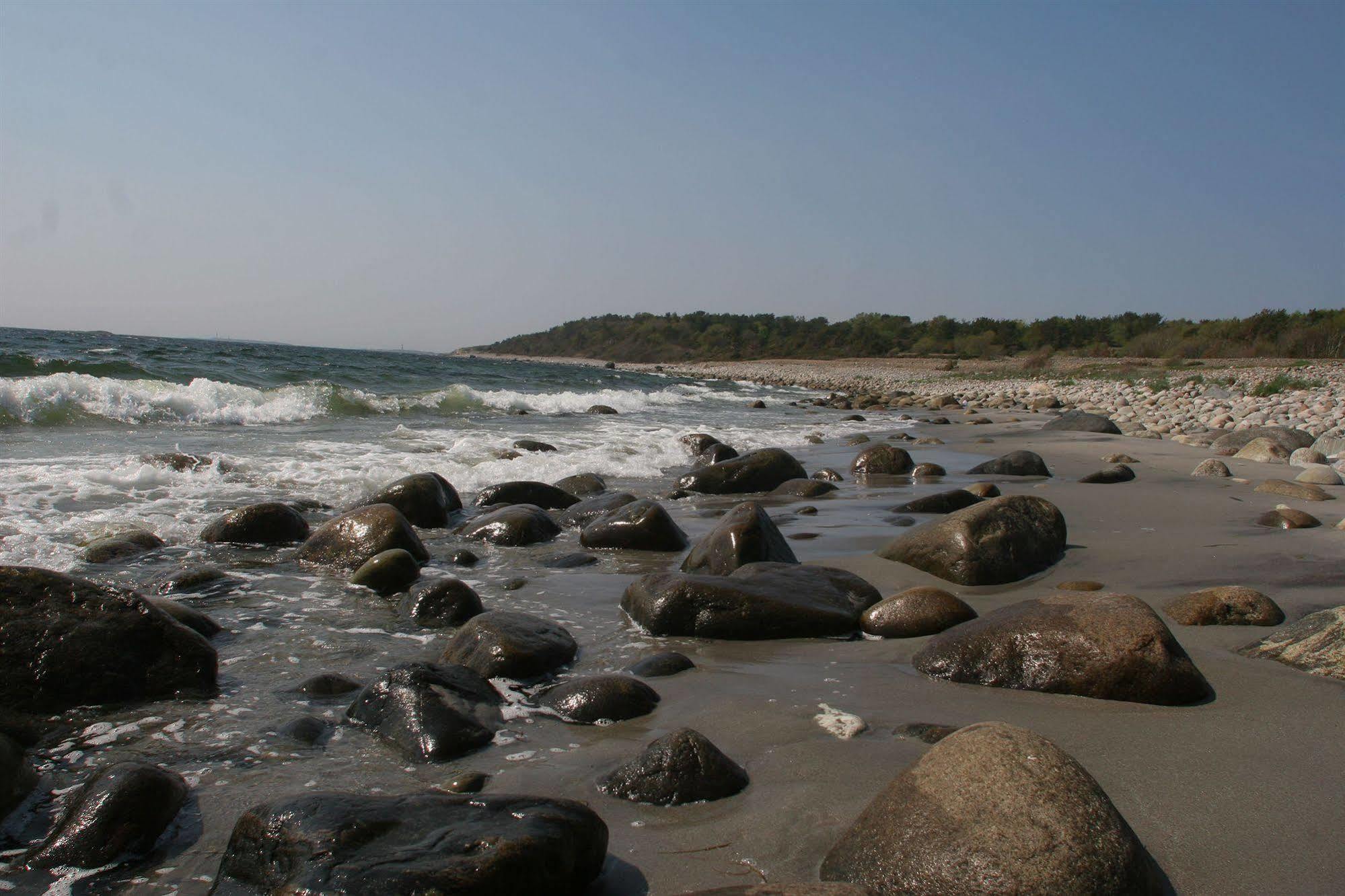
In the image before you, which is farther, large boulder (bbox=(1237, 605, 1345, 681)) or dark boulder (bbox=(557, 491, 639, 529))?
dark boulder (bbox=(557, 491, 639, 529))

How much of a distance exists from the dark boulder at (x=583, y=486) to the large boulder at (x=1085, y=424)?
28.5ft

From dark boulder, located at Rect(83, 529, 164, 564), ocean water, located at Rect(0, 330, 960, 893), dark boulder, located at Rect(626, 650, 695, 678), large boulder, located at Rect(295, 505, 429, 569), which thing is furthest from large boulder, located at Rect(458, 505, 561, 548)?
dark boulder, located at Rect(626, 650, 695, 678)

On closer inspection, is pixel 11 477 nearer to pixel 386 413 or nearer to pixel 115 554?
pixel 115 554

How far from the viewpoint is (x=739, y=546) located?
4.80 metres

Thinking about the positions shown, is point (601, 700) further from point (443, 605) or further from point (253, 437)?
point (253, 437)

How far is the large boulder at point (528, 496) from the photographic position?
24.0 ft

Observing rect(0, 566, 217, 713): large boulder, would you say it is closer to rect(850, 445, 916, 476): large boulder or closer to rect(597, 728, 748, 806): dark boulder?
rect(597, 728, 748, 806): dark boulder

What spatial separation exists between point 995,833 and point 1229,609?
96.9 inches

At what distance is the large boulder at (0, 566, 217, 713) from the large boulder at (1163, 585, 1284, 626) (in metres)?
4.09

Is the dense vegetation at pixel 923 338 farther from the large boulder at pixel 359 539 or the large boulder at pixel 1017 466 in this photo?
the large boulder at pixel 359 539

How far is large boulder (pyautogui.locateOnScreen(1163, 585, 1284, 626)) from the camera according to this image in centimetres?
349

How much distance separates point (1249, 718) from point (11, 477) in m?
8.73

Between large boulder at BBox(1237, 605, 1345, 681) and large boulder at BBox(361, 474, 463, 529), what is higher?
large boulder at BBox(1237, 605, 1345, 681)

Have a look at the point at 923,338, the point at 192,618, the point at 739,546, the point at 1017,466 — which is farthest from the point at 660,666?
the point at 923,338
